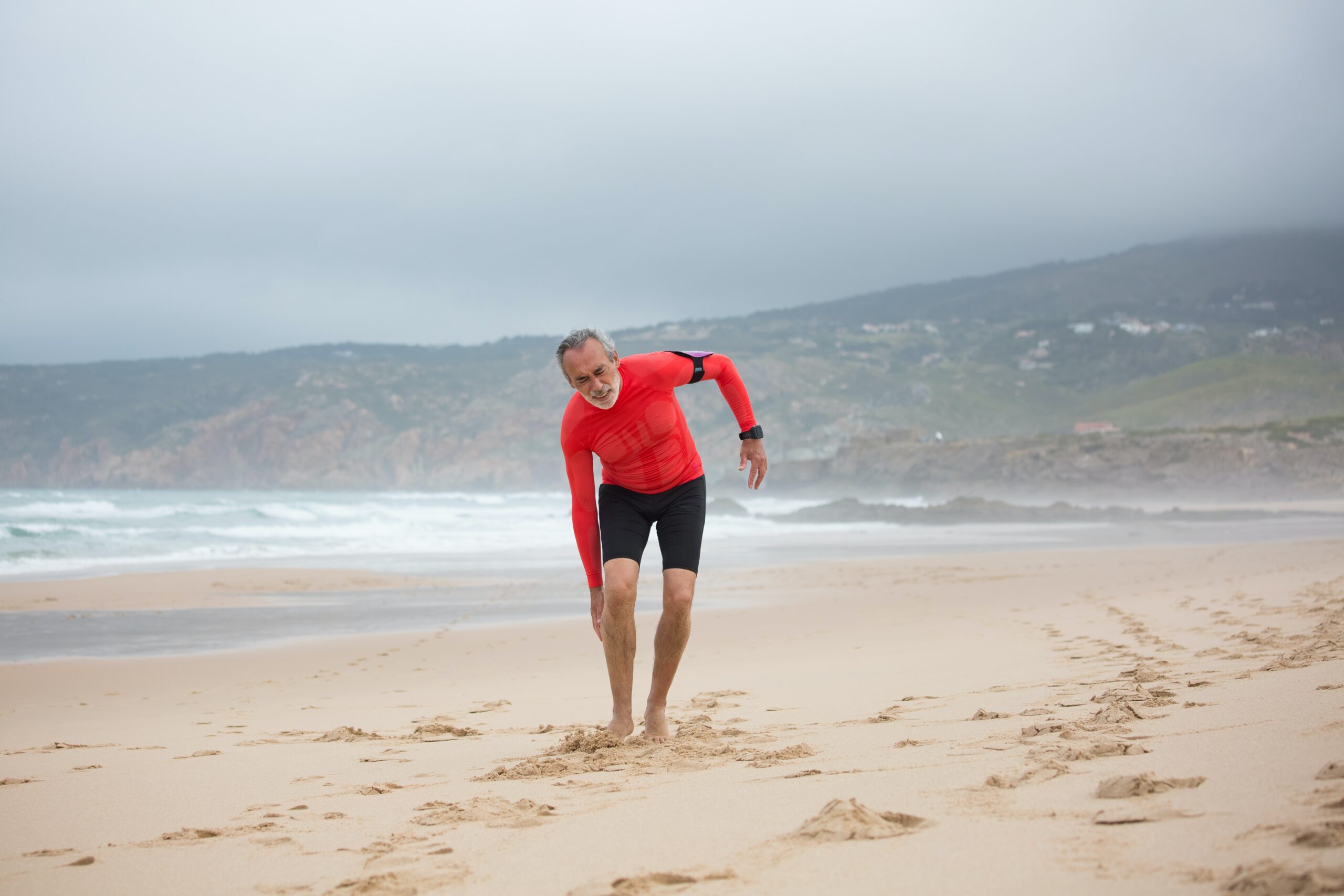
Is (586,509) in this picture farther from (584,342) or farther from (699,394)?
(699,394)

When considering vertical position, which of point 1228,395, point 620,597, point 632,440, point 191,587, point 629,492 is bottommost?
point 1228,395

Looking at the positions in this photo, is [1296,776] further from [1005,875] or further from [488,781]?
[488,781]

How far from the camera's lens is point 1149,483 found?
144 ft

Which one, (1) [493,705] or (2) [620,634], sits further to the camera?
(1) [493,705]

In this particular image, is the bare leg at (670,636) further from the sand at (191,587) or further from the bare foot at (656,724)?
the sand at (191,587)

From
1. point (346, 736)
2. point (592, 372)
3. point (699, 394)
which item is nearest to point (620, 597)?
point (592, 372)

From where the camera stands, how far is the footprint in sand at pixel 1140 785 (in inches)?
87.7

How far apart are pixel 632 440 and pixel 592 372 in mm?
365

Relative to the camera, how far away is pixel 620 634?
409 centimetres

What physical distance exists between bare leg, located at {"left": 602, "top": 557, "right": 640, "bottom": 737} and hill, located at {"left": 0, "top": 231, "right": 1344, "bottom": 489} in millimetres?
67859

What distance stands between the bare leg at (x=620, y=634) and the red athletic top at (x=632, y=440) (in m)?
0.16

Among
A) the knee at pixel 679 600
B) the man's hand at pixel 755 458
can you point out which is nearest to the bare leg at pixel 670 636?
the knee at pixel 679 600

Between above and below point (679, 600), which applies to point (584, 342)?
above

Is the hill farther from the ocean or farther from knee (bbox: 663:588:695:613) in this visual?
knee (bbox: 663:588:695:613)
